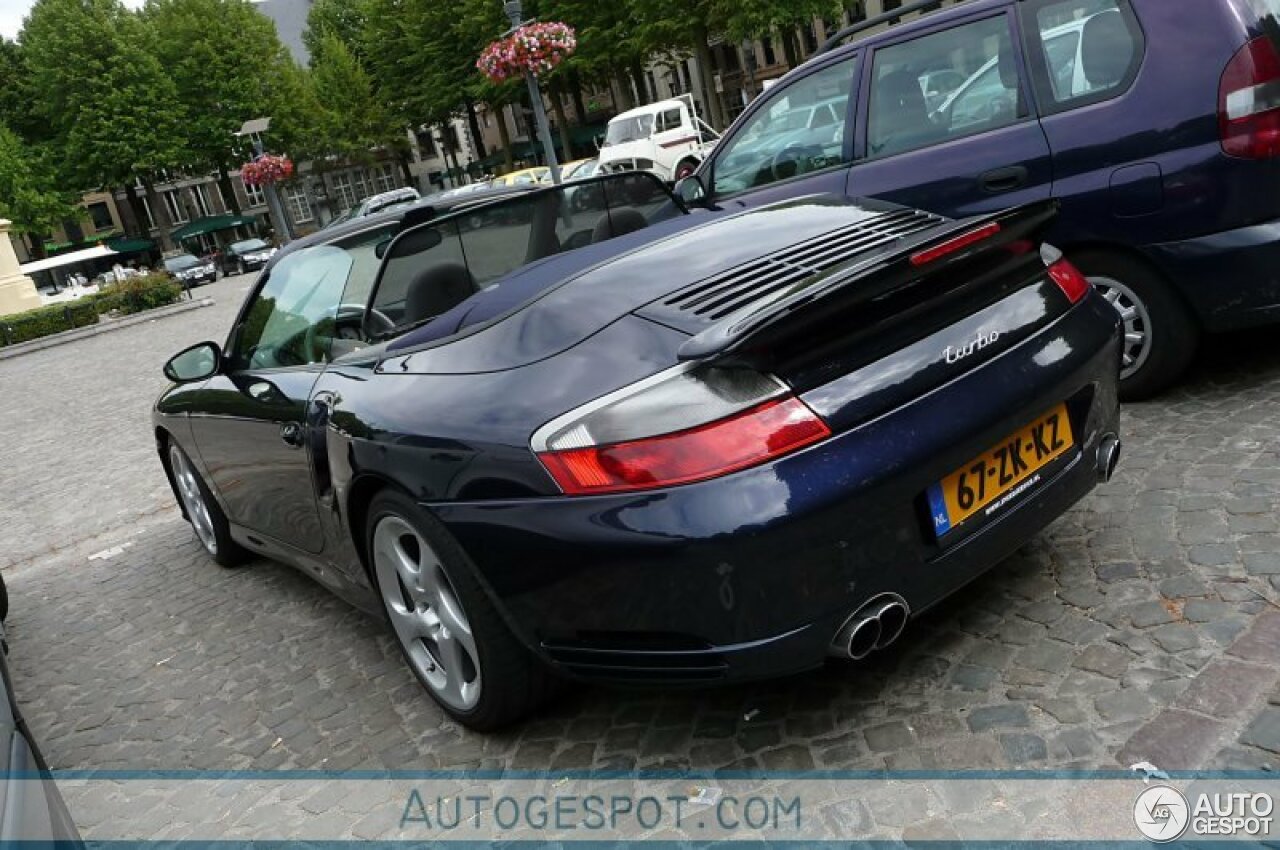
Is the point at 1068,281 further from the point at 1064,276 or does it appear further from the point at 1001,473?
the point at 1001,473

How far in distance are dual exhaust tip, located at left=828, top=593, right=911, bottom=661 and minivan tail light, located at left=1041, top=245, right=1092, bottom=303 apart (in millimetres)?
1136

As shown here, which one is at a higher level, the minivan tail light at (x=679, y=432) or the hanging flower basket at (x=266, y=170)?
the hanging flower basket at (x=266, y=170)

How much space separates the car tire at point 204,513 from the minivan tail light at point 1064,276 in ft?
12.5

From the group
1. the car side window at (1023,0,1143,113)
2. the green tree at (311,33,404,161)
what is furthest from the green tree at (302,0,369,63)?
the car side window at (1023,0,1143,113)

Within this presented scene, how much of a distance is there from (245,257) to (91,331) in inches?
893

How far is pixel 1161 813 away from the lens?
225 centimetres

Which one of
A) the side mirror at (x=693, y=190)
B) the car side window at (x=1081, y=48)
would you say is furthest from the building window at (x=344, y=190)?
the car side window at (x=1081, y=48)

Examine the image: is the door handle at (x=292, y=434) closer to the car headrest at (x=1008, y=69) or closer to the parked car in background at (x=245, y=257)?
the car headrest at (x=1008, y=69)

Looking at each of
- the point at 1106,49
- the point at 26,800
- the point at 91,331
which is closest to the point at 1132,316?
the point at 1106,49

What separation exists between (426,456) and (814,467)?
1.04m

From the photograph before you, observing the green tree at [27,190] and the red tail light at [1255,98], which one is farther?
the green tree at [27,190]

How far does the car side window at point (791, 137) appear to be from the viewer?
17.9ft

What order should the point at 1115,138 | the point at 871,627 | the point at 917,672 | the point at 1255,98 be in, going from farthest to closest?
the point at 1115,138
the point at 1255,98
the point at 917,672
the point at 871,627

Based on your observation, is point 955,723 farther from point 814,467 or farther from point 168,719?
point 168,719
